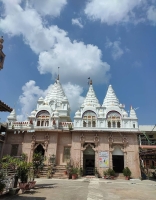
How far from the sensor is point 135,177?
20.5m

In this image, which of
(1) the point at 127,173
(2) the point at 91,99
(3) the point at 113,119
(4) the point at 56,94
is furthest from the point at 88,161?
(4) the point at 56,94

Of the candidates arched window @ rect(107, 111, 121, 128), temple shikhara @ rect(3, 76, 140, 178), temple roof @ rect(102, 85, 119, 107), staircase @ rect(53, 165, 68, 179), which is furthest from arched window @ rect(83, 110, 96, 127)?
staircase @ rect(53, 165, 68, 179)

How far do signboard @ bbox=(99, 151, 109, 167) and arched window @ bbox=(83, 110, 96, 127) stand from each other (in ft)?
13.3

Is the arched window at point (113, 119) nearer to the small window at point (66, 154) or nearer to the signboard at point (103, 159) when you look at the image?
the signboard at point (103, 159)

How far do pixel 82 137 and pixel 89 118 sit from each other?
2.92 meters

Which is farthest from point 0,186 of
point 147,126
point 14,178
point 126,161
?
point 147,126

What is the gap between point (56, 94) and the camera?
3139cm

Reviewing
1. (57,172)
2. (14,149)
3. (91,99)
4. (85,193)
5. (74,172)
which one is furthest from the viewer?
(91,99)

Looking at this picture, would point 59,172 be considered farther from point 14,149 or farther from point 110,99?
point 110,99

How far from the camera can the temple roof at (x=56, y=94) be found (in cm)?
3062

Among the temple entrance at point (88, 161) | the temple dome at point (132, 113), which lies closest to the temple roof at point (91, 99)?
the temple dome at point (132, 113)

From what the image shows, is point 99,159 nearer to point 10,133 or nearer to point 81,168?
point 81,168

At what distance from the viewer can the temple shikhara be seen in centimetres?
2159

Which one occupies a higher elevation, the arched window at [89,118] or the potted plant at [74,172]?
the arched window at [89,118]
